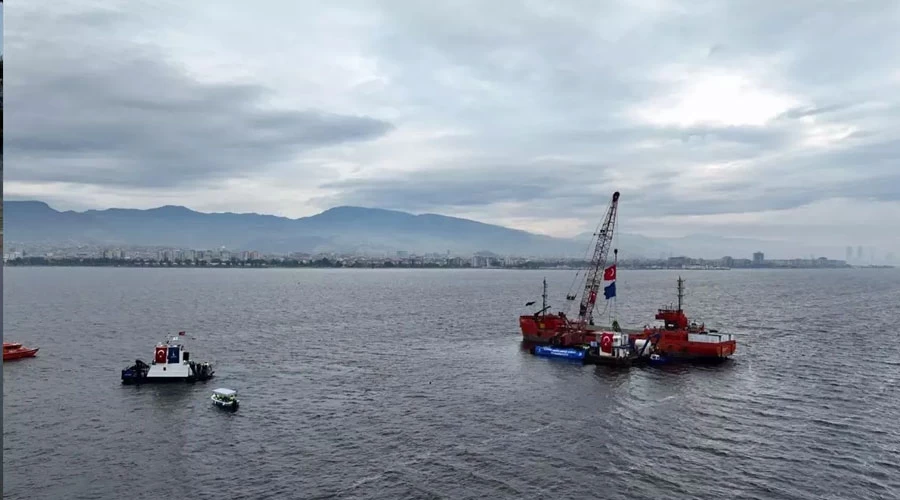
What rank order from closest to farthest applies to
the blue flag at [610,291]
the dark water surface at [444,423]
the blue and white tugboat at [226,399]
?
the dark water surface at [444,423]
the blue and white tugboat at [226,399]
the blue flag at [610,291]

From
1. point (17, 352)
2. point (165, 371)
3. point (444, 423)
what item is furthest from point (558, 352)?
point (17, 352)

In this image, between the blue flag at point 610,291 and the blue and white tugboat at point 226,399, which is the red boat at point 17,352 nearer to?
the blue and white tugboat at point 226,399

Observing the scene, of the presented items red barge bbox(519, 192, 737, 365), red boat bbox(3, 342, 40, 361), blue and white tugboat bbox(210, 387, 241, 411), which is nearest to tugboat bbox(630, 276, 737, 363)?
red barge bbox(519, 192, 737, 365)

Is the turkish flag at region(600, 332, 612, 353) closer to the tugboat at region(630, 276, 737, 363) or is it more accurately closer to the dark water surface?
the dark water surface

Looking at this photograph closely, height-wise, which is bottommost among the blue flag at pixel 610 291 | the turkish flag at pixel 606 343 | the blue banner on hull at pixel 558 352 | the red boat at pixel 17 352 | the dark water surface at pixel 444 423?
the dark water surface at pixel 444 423

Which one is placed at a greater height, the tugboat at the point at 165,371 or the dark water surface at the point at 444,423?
the tugboat at the point at 165,371

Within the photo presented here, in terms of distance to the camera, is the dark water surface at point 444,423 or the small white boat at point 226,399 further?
the small white boat at point 226,399

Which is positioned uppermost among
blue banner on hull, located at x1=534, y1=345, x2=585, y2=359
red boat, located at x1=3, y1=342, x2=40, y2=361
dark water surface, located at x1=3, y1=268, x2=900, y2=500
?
red boat, located at x1=3, y1=342, x2=40, y2=361

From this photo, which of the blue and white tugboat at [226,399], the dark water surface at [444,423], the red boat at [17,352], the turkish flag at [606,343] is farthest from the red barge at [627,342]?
the red boat at [17,352]
